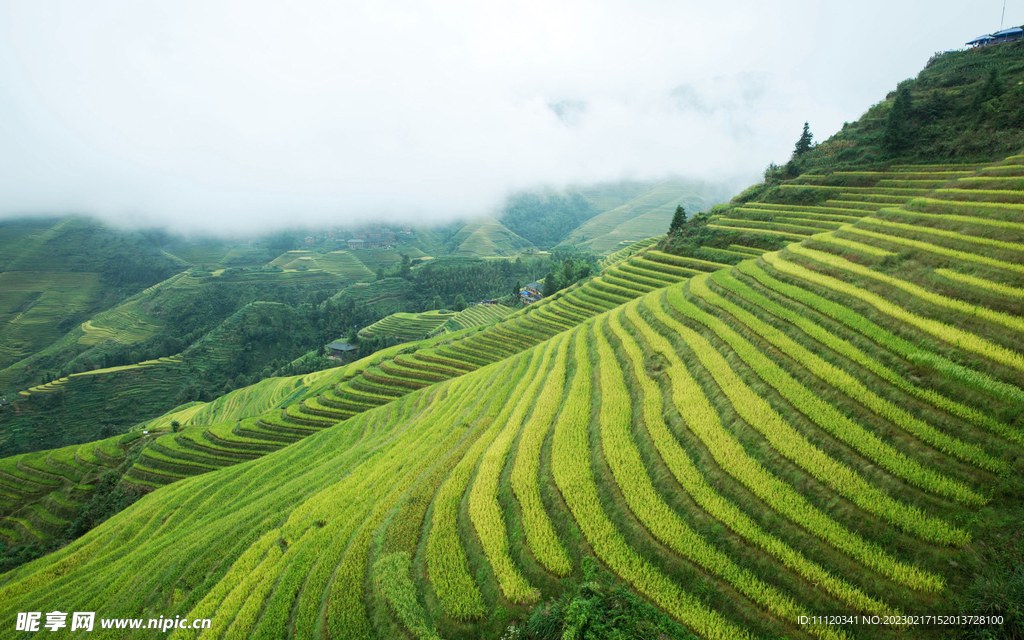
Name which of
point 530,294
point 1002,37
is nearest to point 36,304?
point 530,294

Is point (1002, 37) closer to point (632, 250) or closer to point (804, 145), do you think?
point (804, 145)

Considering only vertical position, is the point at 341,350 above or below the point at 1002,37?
below

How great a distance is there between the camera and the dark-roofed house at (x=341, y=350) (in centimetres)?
7556

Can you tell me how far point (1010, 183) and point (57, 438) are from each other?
9923 centimetres

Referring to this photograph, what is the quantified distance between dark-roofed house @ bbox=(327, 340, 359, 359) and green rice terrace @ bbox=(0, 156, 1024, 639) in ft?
185

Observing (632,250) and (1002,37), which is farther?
(632,250)

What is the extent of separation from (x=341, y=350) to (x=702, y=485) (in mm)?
77515

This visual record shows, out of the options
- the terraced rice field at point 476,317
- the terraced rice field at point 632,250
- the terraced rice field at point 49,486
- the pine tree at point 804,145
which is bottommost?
the terraced rice field at point 476,317

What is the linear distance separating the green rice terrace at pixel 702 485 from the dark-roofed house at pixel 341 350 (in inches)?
2223

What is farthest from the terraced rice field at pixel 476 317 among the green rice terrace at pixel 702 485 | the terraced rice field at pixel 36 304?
the terraced rice field at pixel 36 304

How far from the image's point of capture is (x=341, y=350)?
75.8 metres

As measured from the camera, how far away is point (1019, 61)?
1170 inches

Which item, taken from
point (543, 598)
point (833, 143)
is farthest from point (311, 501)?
point (833, 143)

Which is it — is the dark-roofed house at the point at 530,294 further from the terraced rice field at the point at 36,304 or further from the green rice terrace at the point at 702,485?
the terraced rice field at the point at 36,304
